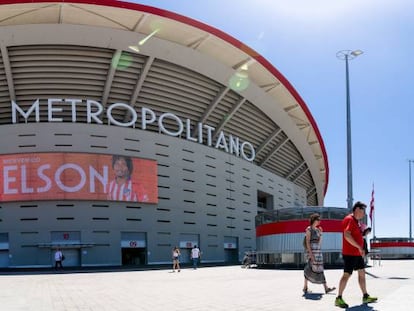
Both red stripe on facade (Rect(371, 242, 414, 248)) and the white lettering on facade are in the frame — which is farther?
red stripe on facade (Rect(371, 242, 414, 248))

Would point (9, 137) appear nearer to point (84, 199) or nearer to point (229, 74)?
point (84, 199)

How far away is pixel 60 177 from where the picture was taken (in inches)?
1169

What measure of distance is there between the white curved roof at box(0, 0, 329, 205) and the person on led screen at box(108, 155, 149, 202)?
12.4ft

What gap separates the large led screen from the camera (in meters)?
29.6

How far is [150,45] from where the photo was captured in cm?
2980

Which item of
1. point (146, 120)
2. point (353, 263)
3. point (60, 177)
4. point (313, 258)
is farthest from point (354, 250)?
point (146, 120)

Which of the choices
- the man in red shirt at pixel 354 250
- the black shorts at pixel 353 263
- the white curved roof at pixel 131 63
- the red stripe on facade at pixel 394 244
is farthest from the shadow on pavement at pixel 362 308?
the red stripe on facade at pixel 394 244

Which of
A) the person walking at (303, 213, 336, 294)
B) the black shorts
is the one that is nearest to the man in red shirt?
the black shorts

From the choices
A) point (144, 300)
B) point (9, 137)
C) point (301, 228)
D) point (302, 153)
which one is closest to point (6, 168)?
point (9, 137)

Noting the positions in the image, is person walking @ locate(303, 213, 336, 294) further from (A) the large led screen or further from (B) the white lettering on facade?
(B) the white lettering on facade

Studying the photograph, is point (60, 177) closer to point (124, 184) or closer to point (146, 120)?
point (124, 184)

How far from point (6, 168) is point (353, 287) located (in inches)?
947

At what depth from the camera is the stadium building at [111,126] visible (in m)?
28.4

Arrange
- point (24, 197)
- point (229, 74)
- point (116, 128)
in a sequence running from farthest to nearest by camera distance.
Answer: point (229, 74) < point (116, 128) < point (24, 197)
